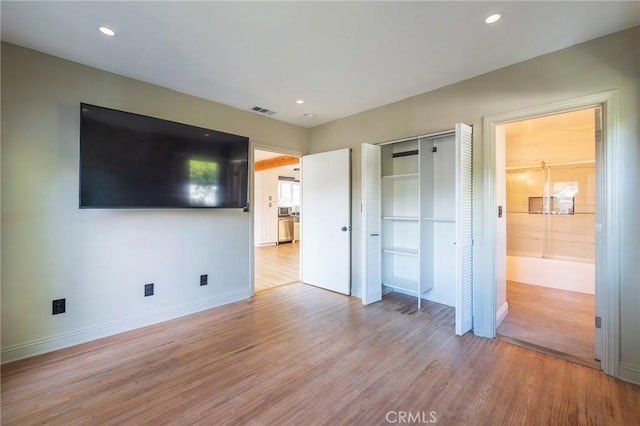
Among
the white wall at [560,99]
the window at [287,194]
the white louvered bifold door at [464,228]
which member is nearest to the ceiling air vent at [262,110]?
the white wall at [560,99]

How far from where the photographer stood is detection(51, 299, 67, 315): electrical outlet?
241 centimetres

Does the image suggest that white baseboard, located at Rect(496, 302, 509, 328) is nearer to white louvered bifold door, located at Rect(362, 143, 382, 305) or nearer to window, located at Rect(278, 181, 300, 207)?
white louvered bifold door, located at Rect(362, 143, 382, 305)

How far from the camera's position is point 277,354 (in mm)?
2361

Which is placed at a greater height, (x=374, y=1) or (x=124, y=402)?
(x=374, y=1)

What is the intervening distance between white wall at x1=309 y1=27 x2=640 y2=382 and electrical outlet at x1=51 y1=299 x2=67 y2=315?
3811 millimetres

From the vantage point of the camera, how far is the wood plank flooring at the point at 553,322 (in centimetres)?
239

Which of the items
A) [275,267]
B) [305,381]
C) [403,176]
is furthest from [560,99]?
[275,267]

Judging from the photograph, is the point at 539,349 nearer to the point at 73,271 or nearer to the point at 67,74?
the point at 73,271

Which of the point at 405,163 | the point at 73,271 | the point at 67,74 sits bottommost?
the point at 73,271

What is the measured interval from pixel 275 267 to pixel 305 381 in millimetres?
3675

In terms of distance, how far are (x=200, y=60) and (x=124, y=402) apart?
8.89 feet

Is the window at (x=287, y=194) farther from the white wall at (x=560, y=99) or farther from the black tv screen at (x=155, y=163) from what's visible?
the white wall at (x=560, y=99)

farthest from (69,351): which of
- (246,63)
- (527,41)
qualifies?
(527,41)

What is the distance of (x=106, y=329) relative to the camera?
2674 mm
